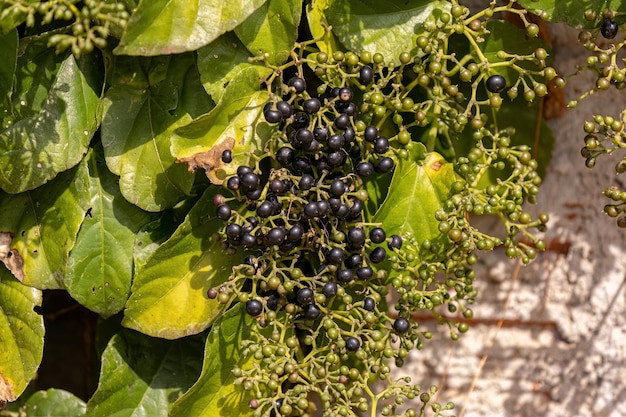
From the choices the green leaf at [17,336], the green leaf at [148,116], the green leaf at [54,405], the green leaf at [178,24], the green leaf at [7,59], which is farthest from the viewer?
the green leaf at [54,405]

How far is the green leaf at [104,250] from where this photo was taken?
132cm

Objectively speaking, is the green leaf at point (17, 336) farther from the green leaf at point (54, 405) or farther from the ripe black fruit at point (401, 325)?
the ripe black fruit at point (401, 325)

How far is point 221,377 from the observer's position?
1292mm

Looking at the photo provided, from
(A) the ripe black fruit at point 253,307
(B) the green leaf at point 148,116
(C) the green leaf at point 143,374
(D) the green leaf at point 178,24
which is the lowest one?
(C) the green leaf at point 143,374

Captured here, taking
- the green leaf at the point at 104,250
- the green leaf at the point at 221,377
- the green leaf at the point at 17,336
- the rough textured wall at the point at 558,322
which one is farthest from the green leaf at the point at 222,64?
the rough textured wall at the point at 558,322

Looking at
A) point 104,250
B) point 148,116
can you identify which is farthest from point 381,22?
point 104,250

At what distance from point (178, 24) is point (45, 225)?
1.64 feet

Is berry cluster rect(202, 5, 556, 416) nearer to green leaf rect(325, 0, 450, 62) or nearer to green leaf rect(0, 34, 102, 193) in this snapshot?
green leaf rect(325, 0, 450, 62)

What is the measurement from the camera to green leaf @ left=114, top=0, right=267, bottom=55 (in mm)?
1021

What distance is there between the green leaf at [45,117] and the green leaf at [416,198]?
54 centimetres

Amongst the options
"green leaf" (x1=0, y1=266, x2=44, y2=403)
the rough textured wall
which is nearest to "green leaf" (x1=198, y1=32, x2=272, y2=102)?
"green leaf" (x1=0, y1=266, x2=44, y2=403)

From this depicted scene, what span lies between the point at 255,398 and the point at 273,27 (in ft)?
2.10

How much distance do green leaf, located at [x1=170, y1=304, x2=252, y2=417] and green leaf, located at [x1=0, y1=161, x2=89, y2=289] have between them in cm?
31

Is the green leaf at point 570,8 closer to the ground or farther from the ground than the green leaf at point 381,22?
farther from the ground
